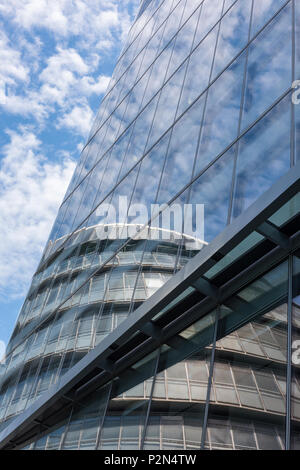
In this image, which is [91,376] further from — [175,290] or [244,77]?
[244,77]

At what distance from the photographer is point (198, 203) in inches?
564

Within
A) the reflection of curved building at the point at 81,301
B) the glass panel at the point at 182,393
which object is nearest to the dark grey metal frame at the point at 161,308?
the glass panel at the point at 182,393

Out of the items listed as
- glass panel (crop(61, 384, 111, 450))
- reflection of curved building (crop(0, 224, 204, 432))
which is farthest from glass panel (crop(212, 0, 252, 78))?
glass panel (crop(61, 384, 111, 450))

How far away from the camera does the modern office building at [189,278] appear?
1016 centimetres

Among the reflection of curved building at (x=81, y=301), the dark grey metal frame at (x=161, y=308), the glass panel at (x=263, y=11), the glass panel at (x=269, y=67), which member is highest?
the glass panel at (x=263, y=11)

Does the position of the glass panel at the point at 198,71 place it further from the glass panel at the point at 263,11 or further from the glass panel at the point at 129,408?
the glass panel at the point at 129,408

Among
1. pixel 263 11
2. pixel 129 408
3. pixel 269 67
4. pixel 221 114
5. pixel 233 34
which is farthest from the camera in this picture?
pixel 233 34

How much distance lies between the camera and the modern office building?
400 inches

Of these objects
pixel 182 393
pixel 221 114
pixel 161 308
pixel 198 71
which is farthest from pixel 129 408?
pixel 198 71

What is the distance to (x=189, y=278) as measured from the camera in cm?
Answer: 1214

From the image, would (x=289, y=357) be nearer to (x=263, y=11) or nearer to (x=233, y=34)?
(x=263, y=11)

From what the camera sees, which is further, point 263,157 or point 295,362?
point 263,157

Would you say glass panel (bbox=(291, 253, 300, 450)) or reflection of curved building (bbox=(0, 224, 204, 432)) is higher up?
reflection of curved building (bbox=(0, 224, 204, 432))

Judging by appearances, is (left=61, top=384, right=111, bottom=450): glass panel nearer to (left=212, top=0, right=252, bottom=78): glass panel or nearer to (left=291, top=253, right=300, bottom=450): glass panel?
(left=291, top=253, right=300, bottom=450): glass panel
